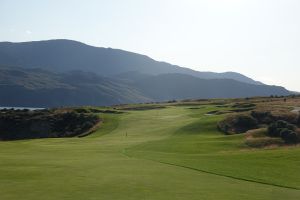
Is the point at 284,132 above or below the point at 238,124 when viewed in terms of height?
below

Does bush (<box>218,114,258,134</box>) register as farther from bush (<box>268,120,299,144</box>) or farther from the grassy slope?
the grassy slope

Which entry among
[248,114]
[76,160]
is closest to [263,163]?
[76,160]

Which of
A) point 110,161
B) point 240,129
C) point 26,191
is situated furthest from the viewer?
point 240,129

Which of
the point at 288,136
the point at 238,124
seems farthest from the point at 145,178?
the point at 238,124

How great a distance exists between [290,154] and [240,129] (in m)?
34.3

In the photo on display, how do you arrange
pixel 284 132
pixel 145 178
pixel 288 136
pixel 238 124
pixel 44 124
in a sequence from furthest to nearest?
pixel 44 124 → pixel 238 124 → pixel 284 132 → pixel 288 136 → pixel 145 178

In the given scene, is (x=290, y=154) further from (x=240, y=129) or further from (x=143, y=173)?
(x=240, y=129)

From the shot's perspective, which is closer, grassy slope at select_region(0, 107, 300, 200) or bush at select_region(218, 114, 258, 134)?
grassy slope at select_region(0, 107, 300, 200)

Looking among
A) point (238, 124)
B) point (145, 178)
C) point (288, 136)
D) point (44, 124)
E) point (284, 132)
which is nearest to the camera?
point (145, 178)

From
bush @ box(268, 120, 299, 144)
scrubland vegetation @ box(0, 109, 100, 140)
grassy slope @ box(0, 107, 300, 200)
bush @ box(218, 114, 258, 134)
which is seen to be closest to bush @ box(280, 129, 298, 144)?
bush @ box(268, 120, 299, 144)

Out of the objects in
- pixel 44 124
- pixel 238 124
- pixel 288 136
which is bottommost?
pixel 44 124

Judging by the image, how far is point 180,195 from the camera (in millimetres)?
23109

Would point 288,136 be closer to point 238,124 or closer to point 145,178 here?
point 238,124

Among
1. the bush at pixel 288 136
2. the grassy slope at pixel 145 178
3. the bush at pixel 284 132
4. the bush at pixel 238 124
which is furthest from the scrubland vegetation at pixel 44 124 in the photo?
the grassy slope at pixel 145 178
